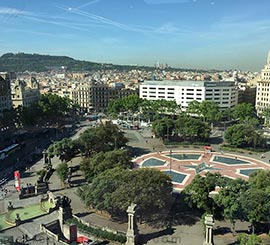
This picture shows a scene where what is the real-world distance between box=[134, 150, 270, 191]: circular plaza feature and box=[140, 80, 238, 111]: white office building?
12.2 meters

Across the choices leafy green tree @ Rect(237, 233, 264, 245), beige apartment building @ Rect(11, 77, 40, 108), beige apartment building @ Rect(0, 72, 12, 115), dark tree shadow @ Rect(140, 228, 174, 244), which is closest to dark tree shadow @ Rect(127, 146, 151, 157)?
dark tree shadow @ Rect(140, 228, 174, 244)

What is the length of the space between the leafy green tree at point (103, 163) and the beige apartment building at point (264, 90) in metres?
20.9

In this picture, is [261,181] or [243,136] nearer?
[261,181]

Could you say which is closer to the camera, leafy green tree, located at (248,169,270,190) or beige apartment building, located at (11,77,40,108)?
leafy green tree, located at (248,169,270,190)

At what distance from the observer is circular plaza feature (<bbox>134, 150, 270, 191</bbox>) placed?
15.3m

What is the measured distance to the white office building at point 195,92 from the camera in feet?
99.7

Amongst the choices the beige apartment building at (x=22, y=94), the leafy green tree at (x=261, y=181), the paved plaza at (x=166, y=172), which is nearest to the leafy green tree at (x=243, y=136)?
the paved plaza at (x=166, y=172)

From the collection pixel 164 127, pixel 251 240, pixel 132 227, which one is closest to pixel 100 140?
pixel 164 127

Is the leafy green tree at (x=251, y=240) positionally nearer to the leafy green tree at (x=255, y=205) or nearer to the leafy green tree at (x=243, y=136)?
the leafy green tree at (x=255, y=205)

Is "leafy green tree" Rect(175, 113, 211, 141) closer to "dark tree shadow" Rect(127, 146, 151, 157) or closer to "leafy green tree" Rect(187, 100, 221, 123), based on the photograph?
"dark tree shadow" Rect(127, 146, 151, 157)

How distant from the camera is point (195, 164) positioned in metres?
17.0

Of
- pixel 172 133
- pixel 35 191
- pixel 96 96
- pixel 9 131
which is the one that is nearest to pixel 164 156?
pixel 172 133

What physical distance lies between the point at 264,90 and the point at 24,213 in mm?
25592

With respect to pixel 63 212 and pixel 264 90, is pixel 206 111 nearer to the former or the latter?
pixel 264 90
